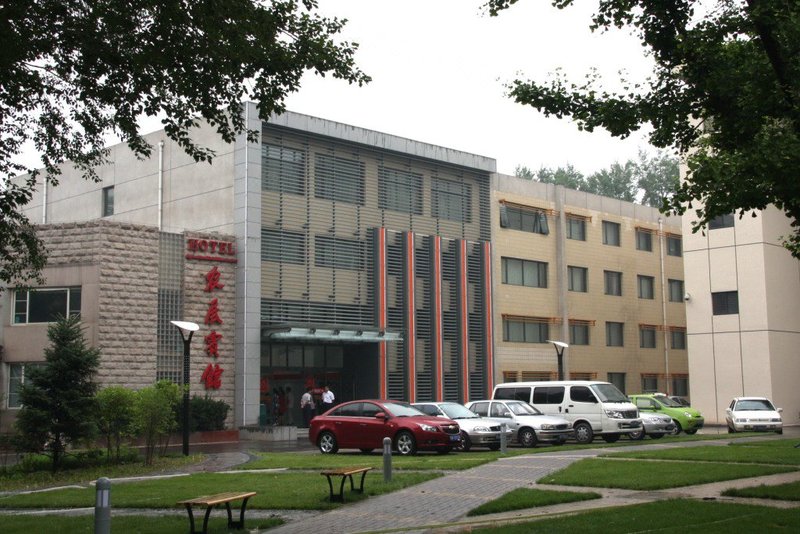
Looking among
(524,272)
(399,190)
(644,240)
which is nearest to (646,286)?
(644,240)

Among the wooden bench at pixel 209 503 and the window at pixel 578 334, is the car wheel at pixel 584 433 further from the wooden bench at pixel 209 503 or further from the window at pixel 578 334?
the window at pixel 578 334

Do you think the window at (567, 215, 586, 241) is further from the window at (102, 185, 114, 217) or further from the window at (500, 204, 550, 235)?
the window at (102, 185, 114, 217)

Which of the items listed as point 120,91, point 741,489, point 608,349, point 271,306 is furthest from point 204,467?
point 608,349

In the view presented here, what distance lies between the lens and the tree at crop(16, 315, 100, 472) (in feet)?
72.7

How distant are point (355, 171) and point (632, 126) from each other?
91.4ft

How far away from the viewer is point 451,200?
154ft

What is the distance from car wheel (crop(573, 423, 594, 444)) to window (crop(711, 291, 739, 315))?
58.0 feet

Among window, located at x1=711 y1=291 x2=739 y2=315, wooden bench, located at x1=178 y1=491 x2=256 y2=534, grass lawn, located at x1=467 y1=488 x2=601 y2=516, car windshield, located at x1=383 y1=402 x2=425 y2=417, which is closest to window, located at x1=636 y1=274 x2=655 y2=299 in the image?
window, located at x1=711 y1=291 x2=739 y2=315

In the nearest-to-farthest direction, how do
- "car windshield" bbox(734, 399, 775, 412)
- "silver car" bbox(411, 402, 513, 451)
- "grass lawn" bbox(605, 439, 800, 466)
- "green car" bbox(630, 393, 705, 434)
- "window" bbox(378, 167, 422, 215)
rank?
"grass lawn" bbox(605, 439, 800, 466), "silver car" bbox(411, 402, 513, 451), "green car" bbox(630, 393, 705, 434), "car windshield" bbox(734, 399, 775, 412), "window" bbox(378, 167, 422, 215)

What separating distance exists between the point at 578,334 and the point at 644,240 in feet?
30.2

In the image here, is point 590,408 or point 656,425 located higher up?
point 590,408

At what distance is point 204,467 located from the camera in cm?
2217

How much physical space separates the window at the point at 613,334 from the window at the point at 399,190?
16.0 metres

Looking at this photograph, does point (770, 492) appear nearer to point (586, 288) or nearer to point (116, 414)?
point (116, 414)
